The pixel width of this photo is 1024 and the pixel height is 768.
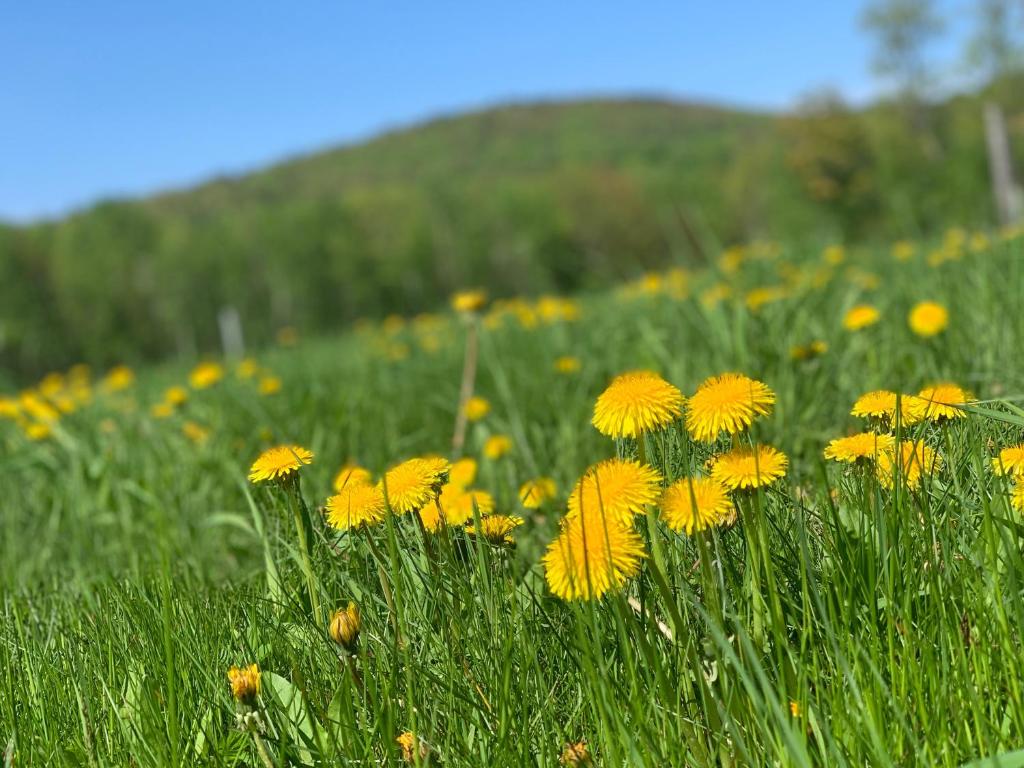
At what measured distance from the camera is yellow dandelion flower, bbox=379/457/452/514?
1.10 m

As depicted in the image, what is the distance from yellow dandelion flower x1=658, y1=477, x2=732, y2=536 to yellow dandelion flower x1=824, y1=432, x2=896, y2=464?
0.19 metres

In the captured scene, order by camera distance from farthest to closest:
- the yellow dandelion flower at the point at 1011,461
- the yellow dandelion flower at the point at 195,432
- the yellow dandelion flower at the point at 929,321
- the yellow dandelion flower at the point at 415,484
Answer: the yellow dandelion flower at the point at 195,432 → the yellow dandelion flower at the point at 929,321 → the yellow dandelion flower at the point at 415,484 → the yellow dandelion flower at the point at 1011,461

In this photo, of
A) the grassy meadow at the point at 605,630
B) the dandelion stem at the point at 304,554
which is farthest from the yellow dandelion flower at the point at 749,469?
the dandelion stem at the point at 304,554

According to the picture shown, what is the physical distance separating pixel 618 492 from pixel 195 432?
253 centimetres

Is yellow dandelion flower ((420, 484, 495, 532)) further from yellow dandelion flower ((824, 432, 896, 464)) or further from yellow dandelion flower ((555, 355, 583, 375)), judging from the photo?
yellow dandelion flower ((555, 355, 583, 375))

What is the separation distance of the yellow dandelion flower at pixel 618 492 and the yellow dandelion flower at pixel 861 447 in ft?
0.92

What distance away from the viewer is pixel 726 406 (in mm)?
988

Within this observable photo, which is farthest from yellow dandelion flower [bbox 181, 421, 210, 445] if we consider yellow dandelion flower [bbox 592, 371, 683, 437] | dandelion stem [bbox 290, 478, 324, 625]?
yellow dandelion flower [bbox 592, 371, 683, 437]

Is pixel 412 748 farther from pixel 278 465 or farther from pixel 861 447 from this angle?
pixel 861 447

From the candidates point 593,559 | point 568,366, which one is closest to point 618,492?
point 593,559

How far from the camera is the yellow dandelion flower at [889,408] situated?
3.70 ft

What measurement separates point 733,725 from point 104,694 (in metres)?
0.79

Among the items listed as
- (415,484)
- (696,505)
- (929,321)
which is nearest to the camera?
(696,505)

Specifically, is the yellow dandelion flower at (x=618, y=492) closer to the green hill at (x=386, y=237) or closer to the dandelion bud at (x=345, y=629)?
the dandelion bud at (x=345, y=629)
